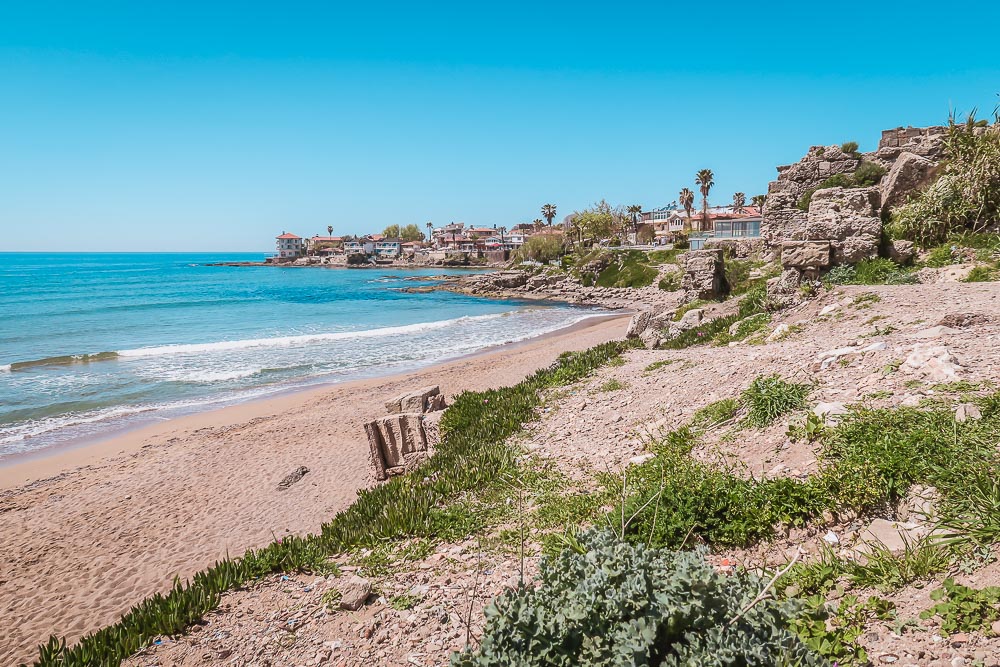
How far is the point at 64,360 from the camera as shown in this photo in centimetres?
2492

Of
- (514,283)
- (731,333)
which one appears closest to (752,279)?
(731,333)

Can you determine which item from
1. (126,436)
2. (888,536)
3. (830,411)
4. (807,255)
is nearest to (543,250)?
(807,255)

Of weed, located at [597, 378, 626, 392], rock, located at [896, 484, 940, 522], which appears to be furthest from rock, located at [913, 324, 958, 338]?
weed, located at [597, 378, 626, 392]

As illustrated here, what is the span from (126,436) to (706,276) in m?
21.0

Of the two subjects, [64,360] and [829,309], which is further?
[64,360]

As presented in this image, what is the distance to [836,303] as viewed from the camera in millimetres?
11766

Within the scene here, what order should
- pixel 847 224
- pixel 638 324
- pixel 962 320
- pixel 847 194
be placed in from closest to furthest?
pixel 962 320 → pixel 847 224 → pixel 847 194 → pixel 638 324

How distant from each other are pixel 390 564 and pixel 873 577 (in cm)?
413

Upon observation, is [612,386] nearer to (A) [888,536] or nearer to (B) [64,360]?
(A) [888,536]

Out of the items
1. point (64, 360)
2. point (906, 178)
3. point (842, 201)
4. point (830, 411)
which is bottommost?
point (64, 360)

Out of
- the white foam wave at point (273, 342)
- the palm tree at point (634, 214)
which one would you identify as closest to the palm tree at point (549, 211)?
the palm tree at point (634, 214)

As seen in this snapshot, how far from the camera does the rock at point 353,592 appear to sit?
468cm

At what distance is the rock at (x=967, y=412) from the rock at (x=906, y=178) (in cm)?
1429

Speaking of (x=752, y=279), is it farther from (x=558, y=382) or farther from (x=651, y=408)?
(x=651, y=408)
